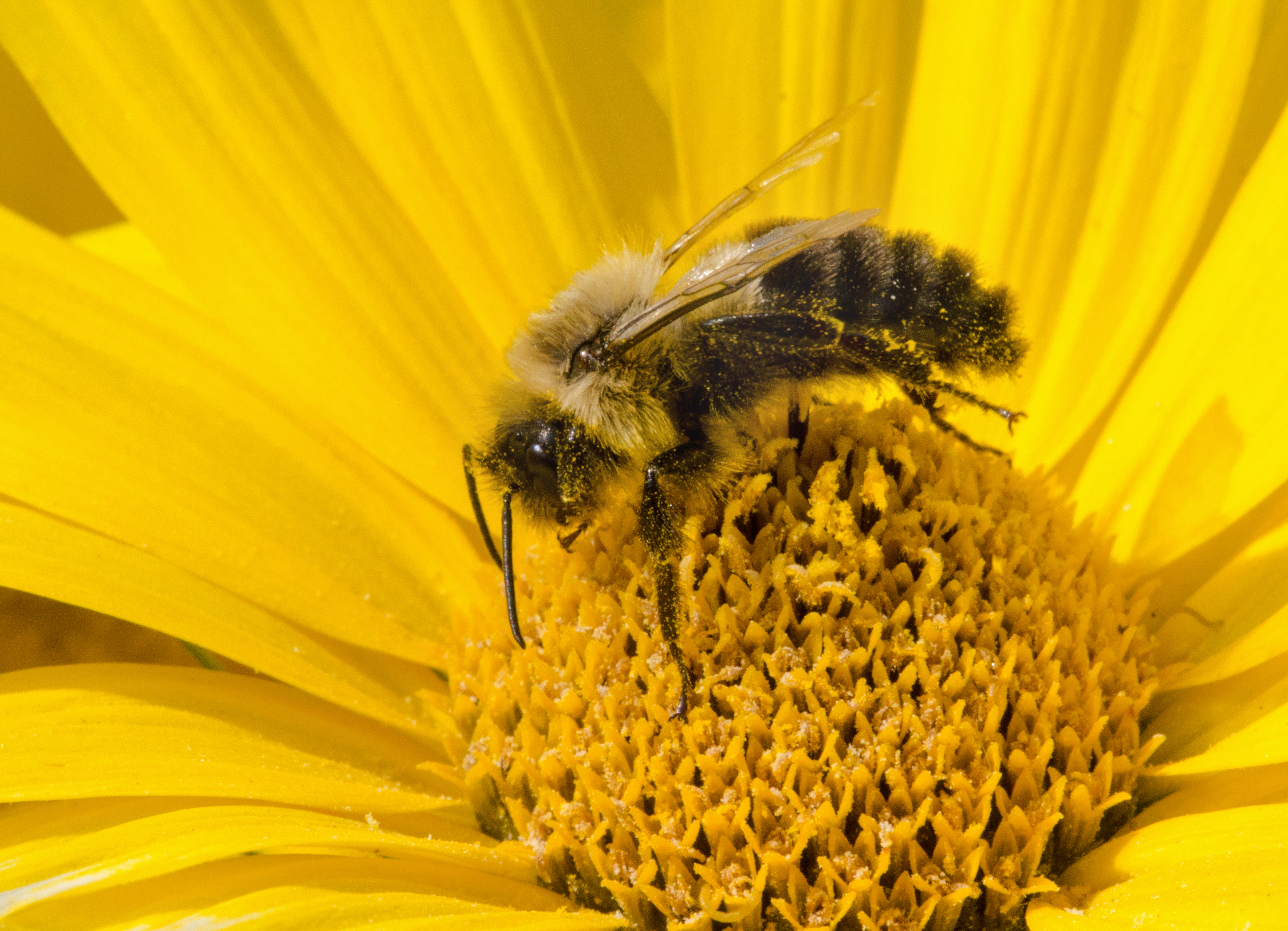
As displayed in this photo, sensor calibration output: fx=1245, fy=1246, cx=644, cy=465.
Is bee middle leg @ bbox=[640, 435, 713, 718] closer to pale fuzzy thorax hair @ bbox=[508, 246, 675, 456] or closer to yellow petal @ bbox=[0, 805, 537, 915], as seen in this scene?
pale fuzzy thorax hair @ bbox=[508, 246, 675, 456]

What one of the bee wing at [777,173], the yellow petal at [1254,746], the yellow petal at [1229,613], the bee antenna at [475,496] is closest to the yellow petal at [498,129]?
the bee wing at [777,173]

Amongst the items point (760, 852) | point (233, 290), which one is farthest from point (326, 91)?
point (760, 852)

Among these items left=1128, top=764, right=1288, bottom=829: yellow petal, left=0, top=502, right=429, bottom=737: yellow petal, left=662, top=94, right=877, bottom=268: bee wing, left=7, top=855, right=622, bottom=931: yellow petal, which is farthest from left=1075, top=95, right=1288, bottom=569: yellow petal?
left=0, top=502, right=429, bottom=737: yellow petal

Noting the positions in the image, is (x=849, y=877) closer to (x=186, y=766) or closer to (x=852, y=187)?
(x=186, y=766)

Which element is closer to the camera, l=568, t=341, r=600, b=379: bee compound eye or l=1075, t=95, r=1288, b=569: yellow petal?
l=568, t=341, r=600, b=379: bee compound eye

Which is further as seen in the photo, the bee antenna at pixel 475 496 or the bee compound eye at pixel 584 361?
the bee antenna at pixel 475 496

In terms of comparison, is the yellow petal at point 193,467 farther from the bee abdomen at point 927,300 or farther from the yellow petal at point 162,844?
the bee abdomen at point 927,300

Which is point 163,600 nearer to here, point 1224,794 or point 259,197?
point 259,197
